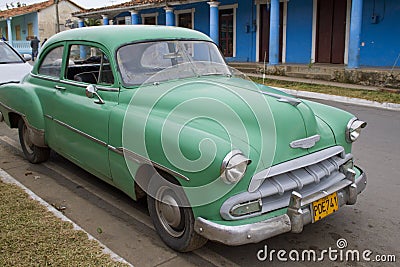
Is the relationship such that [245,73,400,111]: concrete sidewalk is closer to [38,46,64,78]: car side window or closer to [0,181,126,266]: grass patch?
[38,46,64,78]: car side window

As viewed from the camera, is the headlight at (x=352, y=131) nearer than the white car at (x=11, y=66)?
Yes

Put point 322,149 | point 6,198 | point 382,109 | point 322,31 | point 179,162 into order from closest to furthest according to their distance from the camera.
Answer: point 179,162 → point 322,149 → point 6,198 → point 382,109 → point 322,31

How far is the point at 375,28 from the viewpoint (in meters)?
14.3

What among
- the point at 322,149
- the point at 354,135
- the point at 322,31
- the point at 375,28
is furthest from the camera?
the point at 322,31

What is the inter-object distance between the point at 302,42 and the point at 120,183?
46.4 ft

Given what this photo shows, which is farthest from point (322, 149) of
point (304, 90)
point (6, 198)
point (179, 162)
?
point (304, 90)

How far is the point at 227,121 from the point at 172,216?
0.85 metres

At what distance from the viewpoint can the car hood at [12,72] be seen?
28.1ft

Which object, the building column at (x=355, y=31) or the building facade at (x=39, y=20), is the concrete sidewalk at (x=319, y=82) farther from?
the building facade at (x=39, y=20)

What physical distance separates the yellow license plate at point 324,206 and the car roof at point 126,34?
2251mm

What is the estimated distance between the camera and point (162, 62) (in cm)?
416

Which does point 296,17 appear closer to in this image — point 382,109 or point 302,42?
point 302,42

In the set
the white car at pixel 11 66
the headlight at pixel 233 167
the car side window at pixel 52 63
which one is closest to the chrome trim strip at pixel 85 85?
the car side window at pixel 52 63

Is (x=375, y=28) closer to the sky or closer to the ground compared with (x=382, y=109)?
closer to the sky
